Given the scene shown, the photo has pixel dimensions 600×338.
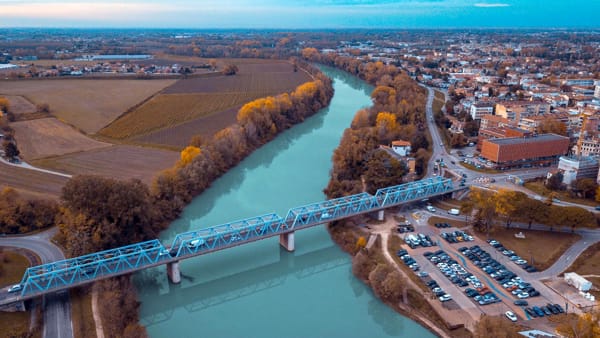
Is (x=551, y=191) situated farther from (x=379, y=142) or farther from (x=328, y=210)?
(x=328, y=210)

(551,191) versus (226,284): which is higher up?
(551,191)

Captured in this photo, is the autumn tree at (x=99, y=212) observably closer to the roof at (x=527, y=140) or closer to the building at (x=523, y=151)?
the building at (x=523, y=151)

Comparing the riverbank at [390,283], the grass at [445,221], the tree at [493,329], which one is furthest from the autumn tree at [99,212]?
the grass at [445,221]

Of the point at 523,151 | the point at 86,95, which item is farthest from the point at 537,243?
the point at 86,95

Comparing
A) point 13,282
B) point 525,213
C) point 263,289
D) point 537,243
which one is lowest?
point 263,289

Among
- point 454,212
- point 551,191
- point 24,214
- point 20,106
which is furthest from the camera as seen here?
point 20,106

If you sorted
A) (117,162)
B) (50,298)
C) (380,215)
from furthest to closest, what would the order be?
(117,162) < (380,215) < (50,298)
